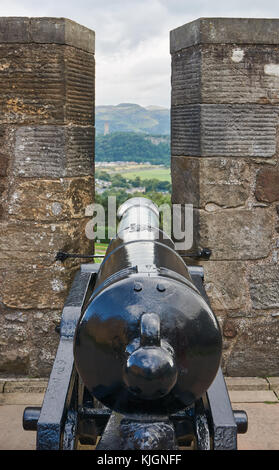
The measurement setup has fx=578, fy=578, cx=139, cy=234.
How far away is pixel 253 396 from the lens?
3.54 m

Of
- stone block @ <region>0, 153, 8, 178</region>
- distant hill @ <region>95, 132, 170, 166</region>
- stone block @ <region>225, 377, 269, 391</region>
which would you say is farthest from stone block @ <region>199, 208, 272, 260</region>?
distant hill @ <region>95, 132, 170, 166</region>

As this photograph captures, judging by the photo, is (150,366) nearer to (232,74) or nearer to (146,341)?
(146,341)

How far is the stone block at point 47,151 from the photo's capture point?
136 inches

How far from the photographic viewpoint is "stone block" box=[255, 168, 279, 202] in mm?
3564

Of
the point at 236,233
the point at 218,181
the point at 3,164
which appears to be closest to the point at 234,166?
the point at 218,181

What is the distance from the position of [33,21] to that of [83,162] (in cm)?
87

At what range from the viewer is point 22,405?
3.45m

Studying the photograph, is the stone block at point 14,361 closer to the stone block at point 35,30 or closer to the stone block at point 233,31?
the stone block at point 35,30

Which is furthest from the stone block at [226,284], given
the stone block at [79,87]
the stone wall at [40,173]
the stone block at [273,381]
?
the stone block at [79,87]

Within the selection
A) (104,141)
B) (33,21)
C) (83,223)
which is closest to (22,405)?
(83,223)

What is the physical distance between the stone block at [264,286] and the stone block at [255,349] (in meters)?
0.10

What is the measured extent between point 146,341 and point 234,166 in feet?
7.04

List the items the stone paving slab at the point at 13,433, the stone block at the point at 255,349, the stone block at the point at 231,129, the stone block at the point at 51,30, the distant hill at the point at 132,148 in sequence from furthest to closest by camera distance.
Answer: the distant hill at the point at 132,148
the stone block at the point at 255,349
the stone block at the point at 231,129
the stone block at the point at 51,30
the stone paving slab at the point at 13,433

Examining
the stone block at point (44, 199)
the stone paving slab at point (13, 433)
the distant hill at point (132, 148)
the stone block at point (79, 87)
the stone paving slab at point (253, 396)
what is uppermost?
the stone block at point (79, 87)
